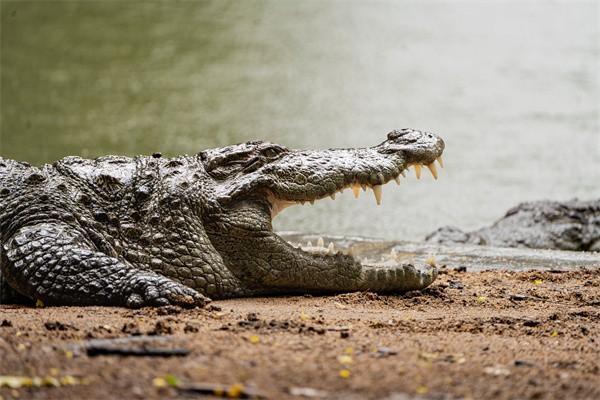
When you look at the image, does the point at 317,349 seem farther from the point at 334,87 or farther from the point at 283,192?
the point at 334,87

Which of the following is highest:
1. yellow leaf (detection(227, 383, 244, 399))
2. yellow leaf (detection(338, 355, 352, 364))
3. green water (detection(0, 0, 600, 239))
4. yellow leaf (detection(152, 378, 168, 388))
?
green water (detection(0, 0, 600, 239))

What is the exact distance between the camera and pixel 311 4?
17297mm

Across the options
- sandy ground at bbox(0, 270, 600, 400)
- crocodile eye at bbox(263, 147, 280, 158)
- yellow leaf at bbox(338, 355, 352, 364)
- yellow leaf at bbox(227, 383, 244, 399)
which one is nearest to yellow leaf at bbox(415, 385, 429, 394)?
sandy ground at bbox(0, 270, 600, 400)

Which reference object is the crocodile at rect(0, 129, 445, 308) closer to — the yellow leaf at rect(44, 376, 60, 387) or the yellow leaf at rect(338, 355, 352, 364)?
the yellow leaf at rect(338, 355, 352, 364)

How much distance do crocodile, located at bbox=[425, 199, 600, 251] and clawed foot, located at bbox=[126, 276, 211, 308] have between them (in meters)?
2.94

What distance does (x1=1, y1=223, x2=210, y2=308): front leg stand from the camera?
401cm

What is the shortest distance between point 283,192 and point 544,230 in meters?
2.89

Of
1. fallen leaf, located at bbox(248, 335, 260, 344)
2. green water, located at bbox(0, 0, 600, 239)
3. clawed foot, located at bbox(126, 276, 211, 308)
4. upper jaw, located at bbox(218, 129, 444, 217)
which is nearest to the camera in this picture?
fallen leaf, located at bbox(248, 335, 260, 344)

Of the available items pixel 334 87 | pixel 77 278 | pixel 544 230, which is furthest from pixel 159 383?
pixel 334 87

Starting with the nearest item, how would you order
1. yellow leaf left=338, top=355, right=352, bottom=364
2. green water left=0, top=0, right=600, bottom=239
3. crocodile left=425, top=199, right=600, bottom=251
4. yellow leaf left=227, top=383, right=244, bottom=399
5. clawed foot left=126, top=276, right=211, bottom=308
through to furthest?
yellow leaf left=227, top=383, right=244, bottom=399, yellow leaf left=338, top=355, right=352, bottom=364, clawed foot left=126, top=276, right=211, bottom=308, crocodile left=425, top=199, right=600, bottom=251, green water left=0, top=0, right=600, bottom=239

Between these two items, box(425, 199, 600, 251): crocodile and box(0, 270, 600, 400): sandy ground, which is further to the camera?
box(425, 199, 600, 251): crocodile

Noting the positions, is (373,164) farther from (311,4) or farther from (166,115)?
(311,4)

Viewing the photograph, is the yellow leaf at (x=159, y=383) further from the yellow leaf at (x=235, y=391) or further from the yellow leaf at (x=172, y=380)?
the yellow leaf at (x=235, y=391)

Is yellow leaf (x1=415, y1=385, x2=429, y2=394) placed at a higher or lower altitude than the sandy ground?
lower
